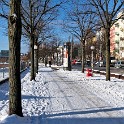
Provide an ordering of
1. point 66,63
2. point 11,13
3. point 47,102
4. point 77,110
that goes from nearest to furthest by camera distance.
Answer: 1. point 11,13
2. point 77,110
3. point 47,102
4. point 66,63

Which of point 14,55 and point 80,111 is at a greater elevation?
point 14,55

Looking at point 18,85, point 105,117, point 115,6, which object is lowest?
point 105,117

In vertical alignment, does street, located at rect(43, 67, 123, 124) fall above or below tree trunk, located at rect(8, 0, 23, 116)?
below

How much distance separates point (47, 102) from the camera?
1332 centimetres

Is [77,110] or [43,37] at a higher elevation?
[43,37]

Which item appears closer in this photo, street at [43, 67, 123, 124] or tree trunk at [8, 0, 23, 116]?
street at [43, 67, 123, 124]

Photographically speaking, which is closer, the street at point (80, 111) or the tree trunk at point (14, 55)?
the street at point (80, 111)

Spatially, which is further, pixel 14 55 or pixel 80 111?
pixel 80 111

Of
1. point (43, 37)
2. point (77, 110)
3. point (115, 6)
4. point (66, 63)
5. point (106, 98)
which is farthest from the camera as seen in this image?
point (66, 63)

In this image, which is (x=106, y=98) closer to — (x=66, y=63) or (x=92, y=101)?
(x=92, y=101)

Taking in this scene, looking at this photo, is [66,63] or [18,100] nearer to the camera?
[18,100]

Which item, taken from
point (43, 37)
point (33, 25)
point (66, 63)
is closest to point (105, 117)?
point (33, 25)

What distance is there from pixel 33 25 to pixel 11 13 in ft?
49.7

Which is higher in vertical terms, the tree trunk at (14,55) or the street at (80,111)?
the tree trunk at (14,55)
